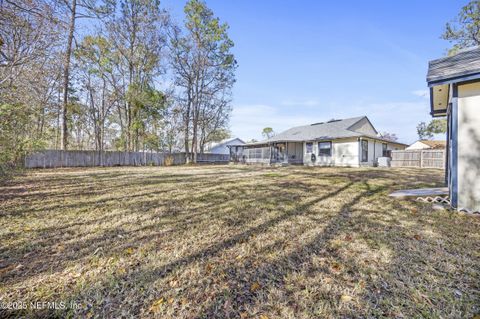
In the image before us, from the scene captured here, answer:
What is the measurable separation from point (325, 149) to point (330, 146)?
500 millimetres

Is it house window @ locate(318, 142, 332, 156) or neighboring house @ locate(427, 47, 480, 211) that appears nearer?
neighboring house @ locate(427, 47, 480, 211)

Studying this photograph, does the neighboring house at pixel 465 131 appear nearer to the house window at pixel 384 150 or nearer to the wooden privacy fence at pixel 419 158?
the wooden privacy fence at pixel 419 158

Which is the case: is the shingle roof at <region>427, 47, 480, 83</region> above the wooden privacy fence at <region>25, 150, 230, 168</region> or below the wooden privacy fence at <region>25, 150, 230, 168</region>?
above

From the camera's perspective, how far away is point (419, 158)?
57.5ft

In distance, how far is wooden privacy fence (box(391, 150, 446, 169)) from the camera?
16.9 meters

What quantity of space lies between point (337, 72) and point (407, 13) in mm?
7029

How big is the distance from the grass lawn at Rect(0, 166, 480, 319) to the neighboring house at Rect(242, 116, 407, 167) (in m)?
13.9

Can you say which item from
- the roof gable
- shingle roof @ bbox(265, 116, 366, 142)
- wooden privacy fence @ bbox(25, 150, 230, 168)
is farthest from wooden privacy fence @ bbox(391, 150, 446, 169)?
wooden privacy fence @ bbox(25, 150, 230, 168)

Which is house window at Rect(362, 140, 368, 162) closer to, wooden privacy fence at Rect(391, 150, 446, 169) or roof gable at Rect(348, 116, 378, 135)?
roof gable at Rect(348, 116, 378, 135)

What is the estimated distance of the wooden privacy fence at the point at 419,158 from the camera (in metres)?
16.9

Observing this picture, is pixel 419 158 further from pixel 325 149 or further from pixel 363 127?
pixel 325 149

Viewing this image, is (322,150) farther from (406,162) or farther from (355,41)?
(355,41)

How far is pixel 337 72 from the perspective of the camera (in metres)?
18.2

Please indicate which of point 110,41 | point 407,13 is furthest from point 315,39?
point 110,41
